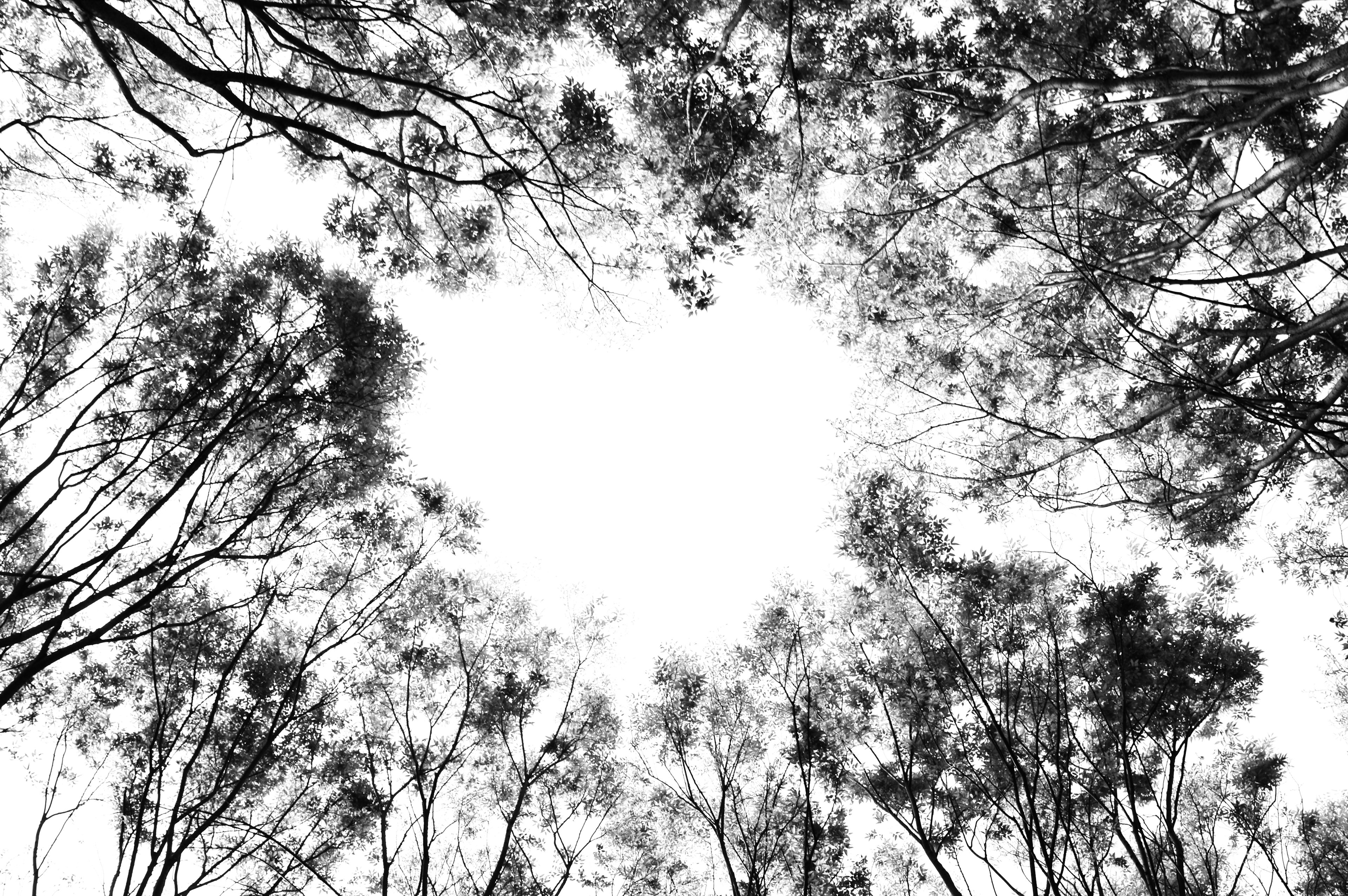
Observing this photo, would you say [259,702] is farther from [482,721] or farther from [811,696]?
[811,696]

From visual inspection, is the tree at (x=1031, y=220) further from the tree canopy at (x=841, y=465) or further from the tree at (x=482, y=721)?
the tree at (x=482, y=721)

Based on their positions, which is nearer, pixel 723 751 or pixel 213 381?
pixel 213 381

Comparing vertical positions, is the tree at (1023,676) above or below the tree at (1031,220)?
below

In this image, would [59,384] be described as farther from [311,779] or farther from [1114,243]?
[1114,243]

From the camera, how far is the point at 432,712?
8.70 metres

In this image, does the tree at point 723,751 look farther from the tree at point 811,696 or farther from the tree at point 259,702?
the tree at point 259,702

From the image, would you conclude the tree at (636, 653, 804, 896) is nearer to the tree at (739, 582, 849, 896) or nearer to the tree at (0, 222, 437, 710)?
the tree at (739, 582, 849, 896)

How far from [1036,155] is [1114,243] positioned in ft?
11.2

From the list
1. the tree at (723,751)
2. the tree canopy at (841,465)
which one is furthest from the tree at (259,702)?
the tree at (723,751)

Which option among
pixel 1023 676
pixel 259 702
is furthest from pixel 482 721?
pixel 1023 676

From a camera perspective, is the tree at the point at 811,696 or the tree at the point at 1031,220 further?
the tree at the point at 811,696

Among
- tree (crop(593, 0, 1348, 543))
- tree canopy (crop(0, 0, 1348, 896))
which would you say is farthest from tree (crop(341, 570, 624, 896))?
tree (crop(593, 0, 1348, 543))

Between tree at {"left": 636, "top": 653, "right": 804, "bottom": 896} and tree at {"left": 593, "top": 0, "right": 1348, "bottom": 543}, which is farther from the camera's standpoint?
tree at {"left": 636, "top": 653, "right": 804, "bottom": 896}

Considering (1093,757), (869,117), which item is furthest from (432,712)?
(869,117)
